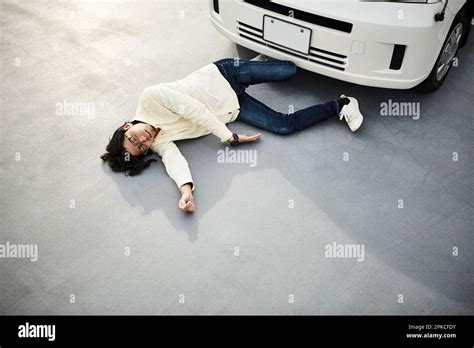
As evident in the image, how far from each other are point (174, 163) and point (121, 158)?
373mm

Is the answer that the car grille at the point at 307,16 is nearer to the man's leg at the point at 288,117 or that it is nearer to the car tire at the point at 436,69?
the man's leg at the point at 288,117

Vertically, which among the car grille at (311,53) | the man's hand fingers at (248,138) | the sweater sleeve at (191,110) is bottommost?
the man's hand fingers at (248,138)

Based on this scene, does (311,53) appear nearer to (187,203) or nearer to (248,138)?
(248,138)

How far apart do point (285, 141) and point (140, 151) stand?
1.03m

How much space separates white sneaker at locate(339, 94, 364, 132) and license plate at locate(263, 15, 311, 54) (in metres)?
0.50

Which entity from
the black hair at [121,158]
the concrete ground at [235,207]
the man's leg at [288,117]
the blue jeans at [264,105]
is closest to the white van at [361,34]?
the blue jeans at [264,105]

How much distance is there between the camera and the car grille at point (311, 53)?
3.71 metres

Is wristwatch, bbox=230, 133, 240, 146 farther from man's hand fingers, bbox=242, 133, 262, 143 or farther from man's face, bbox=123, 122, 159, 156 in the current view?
man's face, bbox=123, 122, 159, 156

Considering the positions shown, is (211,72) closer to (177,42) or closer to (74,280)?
(177,42)

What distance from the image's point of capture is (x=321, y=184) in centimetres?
354

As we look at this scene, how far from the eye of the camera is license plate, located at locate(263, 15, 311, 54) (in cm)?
371

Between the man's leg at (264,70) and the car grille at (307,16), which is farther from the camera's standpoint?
the man's leg at (264,70)

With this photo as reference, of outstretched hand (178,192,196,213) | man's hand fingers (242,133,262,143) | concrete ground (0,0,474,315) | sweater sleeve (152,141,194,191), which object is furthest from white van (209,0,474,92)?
outstretched hand (178,192,196,213)

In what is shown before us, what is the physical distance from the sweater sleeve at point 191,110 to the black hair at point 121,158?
26 centimetres
